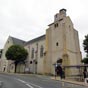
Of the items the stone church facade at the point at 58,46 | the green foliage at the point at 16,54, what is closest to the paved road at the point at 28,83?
the stone church facade at the point at 58,46

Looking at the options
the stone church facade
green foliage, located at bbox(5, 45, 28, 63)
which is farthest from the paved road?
green foliage, located at bbox(5, 45, 28, 63)

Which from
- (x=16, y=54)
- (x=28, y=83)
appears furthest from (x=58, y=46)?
(x=28, y=83)

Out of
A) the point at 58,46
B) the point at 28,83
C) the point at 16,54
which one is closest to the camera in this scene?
Result: the point at 28,83

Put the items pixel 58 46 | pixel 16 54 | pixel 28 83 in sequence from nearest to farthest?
pixel 28 83
pixel 58 46
pixel 16 54

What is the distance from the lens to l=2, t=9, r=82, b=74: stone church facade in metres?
39.0

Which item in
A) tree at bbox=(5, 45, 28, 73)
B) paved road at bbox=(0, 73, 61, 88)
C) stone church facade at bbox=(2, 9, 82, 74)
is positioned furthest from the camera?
tree at bbox=(5, 45, 28, 73)

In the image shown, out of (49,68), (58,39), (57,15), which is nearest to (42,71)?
(49,68)

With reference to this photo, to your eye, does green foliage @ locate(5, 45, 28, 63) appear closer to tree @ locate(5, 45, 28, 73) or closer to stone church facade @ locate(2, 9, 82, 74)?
tree @ locate(5, 45, 28, 73)

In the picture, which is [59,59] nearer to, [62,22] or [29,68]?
[62,22]

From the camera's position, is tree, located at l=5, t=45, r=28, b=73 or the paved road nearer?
the paved road

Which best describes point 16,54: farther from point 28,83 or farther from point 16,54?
point 28,83

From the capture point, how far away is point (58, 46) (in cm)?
4025

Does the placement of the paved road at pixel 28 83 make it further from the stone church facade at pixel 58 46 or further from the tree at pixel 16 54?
the tree at pixel 16 54

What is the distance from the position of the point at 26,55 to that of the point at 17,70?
22.6ft
